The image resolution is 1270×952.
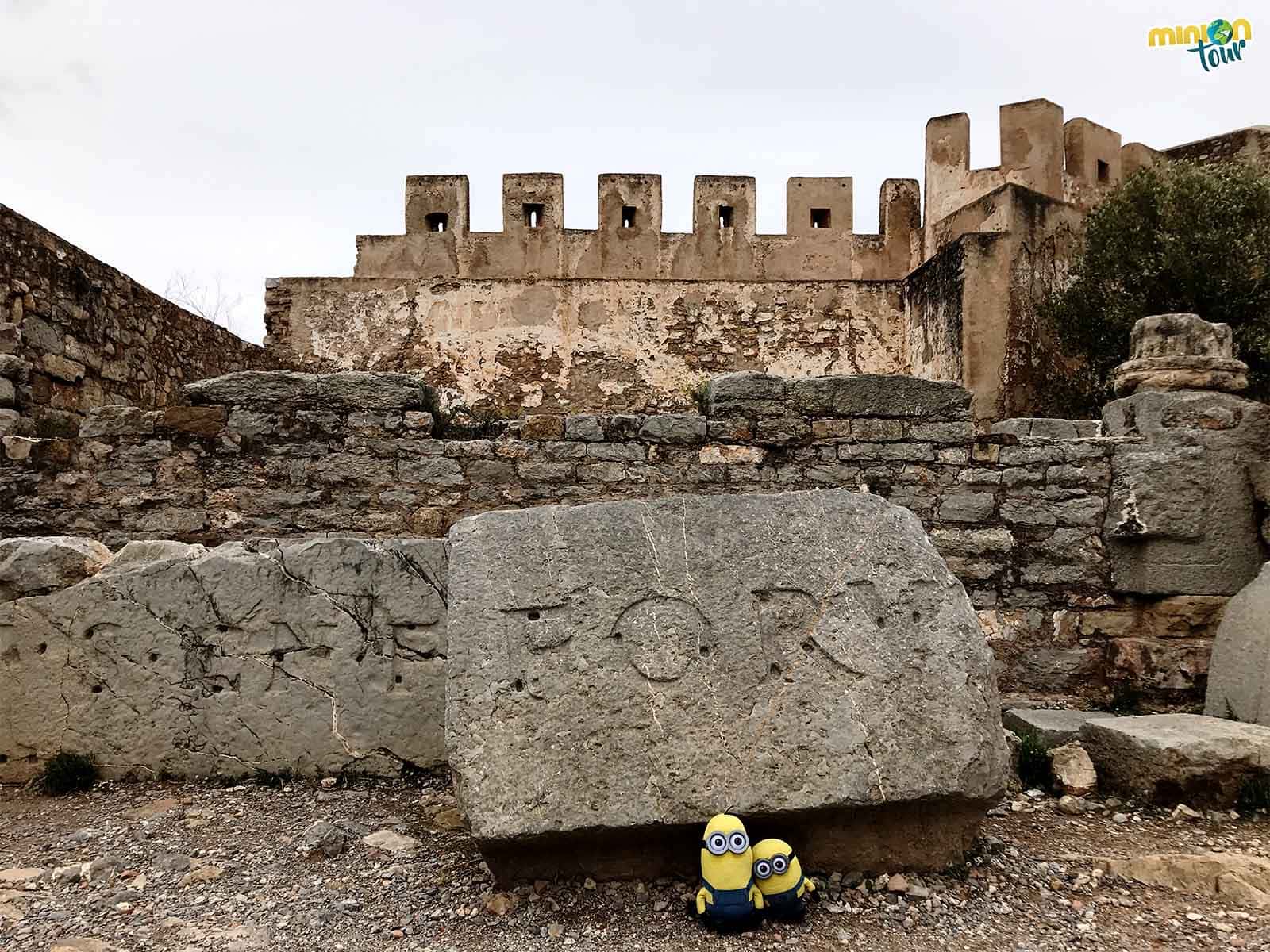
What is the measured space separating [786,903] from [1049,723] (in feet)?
7.43

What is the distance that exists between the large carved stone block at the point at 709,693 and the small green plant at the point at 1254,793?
1380 millimetres

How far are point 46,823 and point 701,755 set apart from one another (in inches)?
90.5

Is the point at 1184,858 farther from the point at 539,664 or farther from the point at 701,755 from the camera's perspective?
the point at 539,664

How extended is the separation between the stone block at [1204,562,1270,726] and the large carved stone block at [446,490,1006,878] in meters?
2.05

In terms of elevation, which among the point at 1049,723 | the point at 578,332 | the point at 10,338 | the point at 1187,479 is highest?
the point at 578,332

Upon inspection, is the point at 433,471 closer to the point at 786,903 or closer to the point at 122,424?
the point at 122,424

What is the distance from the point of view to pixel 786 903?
2.39 metres

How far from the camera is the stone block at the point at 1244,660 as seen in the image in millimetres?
3961

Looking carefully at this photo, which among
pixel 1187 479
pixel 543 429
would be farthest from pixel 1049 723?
pixel 543 429

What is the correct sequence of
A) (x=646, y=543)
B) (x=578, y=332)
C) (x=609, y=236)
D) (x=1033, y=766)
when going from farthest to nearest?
1. (x=609, y=236)
2. (x=578, y=332)
3. (x=1033, y=766)
4. (x=646, y=543)

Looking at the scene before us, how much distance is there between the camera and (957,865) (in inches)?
106

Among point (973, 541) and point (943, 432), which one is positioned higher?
point (943, 432)

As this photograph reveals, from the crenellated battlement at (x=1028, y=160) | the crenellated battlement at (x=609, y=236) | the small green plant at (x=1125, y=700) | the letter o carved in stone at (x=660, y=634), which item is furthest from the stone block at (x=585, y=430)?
the crenellated battlement at (x=1028, y=160)

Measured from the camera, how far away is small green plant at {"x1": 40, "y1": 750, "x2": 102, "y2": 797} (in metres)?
3.33
